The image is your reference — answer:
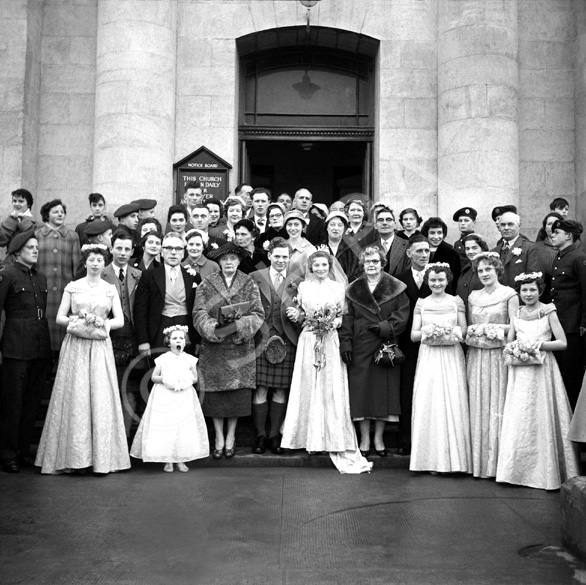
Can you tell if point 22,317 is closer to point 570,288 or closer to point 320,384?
point 320,384

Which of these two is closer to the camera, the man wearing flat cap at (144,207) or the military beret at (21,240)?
the military beret at (21,240)

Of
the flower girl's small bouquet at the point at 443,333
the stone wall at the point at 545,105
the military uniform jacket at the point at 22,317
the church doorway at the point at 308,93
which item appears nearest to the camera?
the flower girl's small bouquet at the point at 443,333

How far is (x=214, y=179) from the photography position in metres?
14.8

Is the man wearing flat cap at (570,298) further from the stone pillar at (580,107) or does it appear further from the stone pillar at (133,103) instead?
the stone pillar at (133,103)

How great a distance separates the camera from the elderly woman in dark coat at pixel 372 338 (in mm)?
9375

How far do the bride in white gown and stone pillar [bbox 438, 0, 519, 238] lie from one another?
5.28 metres

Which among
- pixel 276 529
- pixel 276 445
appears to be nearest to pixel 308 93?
pixel 276 445

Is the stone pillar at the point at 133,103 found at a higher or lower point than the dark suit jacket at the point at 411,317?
higher

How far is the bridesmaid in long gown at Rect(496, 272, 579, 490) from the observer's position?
8523mm

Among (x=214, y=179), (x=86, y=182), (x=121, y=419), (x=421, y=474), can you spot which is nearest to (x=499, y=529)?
(x=421, y=474)

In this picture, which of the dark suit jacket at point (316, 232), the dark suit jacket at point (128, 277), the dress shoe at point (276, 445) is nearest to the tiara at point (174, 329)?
the dark suit jacket at point (128, 277)

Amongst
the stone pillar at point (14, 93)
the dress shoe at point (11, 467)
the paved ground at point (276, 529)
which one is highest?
the stone pillar at point (14, 93)

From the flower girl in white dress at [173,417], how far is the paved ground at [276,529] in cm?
22

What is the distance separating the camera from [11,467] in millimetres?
8906
